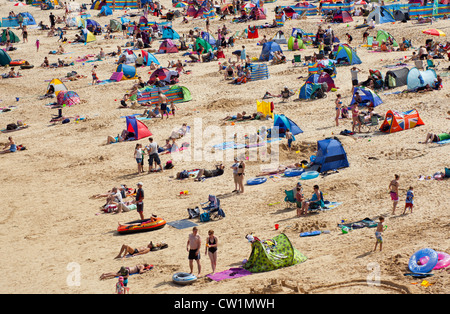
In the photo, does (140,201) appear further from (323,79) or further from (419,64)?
(419,64)

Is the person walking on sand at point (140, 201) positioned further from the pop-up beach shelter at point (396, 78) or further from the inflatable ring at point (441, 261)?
the pop-up beach shelter at point (396, 78)

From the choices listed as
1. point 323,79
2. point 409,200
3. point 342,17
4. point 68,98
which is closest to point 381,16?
point 342,17

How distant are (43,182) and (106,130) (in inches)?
206

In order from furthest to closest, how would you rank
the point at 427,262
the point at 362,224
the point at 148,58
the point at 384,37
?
the point at 148,58, the point at 384,37, the point at 362,224, the point at 427,262

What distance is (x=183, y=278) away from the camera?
12.5 meters

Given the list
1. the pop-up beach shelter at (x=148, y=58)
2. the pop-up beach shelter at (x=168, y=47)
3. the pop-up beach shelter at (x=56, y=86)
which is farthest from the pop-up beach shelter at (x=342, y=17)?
the pop-up beach shelter at (x=56, y=86)

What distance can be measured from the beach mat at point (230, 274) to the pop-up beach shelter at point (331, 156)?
6.91m

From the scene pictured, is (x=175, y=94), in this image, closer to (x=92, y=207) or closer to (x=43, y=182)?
(x=43, y=182)

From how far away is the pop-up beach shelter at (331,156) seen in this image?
18812mm

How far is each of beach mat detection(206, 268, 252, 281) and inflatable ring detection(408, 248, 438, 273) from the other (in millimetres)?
3144

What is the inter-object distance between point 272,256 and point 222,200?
17.6 ft

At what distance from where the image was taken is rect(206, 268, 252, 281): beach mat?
40.7 ft
